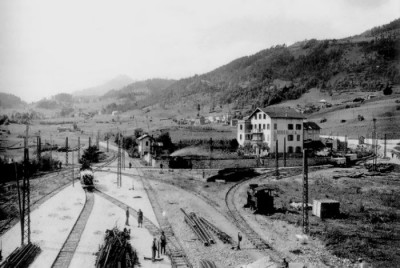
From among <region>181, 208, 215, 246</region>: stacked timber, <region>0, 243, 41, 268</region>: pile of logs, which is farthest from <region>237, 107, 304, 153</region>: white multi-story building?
<region>0, 243, 41, 268</region>: pile of logs

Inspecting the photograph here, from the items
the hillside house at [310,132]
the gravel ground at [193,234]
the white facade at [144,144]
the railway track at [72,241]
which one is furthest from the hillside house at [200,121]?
the railway track at [72,241]

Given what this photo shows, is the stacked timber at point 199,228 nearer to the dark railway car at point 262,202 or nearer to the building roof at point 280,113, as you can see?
the dark railway car at point 262,202

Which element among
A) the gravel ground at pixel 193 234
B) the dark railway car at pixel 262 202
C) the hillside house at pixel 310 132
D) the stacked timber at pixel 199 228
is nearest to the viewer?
the gravel ground at pixel 193 234

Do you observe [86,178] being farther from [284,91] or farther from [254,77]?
[254,77]

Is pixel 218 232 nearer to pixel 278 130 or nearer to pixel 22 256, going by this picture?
pixel 22 256

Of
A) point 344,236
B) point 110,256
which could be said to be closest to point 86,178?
point 110,256

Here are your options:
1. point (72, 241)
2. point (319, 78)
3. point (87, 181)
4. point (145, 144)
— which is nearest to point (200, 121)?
point (145, 144)
